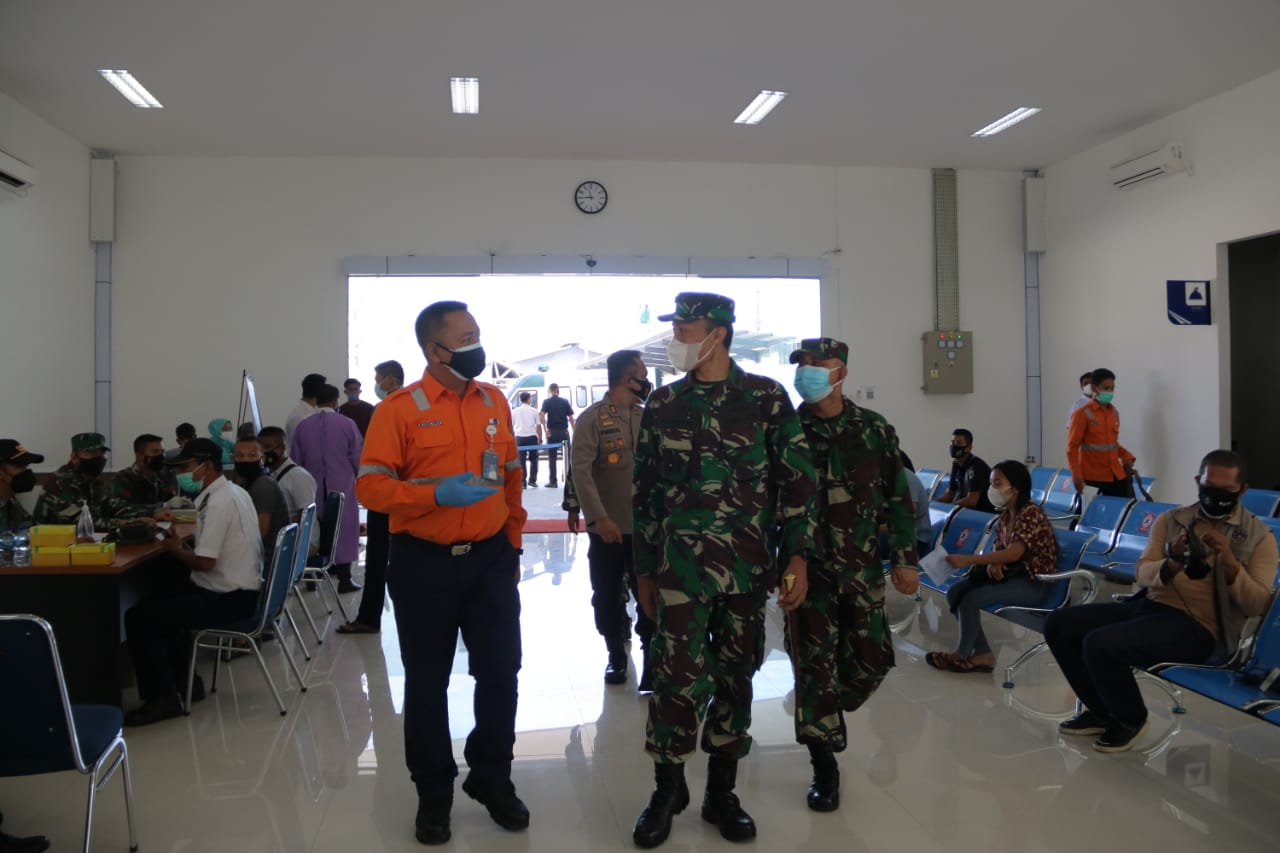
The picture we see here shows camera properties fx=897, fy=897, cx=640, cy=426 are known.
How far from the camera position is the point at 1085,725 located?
3631mm

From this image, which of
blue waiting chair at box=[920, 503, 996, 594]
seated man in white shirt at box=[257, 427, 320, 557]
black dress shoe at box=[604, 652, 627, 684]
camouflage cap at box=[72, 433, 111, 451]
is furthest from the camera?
seated man in white shirt at box=[257, 427, 320, 557]

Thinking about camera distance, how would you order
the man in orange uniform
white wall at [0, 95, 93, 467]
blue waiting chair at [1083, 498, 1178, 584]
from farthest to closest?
white wall at [0, 95, 93, 467], blue waiting chair at [1083, 498, 1178, 584], the man in orange uniform

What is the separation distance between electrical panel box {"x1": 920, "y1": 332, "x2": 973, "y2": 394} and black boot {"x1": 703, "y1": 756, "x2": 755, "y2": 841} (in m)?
8.55

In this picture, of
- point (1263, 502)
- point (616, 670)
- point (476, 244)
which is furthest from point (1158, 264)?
point (616, 670)

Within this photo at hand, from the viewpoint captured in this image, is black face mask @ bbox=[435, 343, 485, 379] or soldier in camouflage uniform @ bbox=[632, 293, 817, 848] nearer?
soldier in camouflage uniform @ bbox=[632, 293, 817, 848]

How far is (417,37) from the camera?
6.73 metres

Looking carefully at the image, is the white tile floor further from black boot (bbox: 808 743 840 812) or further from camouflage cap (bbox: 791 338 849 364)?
camouflage cap (bbox: 791 338 849 364)

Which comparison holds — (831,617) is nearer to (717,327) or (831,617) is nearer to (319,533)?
(717,327)

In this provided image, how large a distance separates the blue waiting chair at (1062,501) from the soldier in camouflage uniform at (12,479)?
637 cm

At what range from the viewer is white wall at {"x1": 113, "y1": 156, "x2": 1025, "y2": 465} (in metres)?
9.67

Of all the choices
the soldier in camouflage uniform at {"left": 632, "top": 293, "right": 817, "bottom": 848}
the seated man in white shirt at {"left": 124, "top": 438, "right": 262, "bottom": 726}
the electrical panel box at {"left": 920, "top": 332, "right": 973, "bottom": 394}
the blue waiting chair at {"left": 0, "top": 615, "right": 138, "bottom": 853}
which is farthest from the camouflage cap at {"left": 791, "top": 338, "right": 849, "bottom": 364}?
the electrical panel box at {"left": 920, "top": 332, "right": 973, "bottom": 394}

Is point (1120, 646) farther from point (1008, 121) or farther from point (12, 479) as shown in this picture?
point (1008, 121)

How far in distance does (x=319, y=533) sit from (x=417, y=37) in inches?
148

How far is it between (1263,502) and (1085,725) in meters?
3.15
